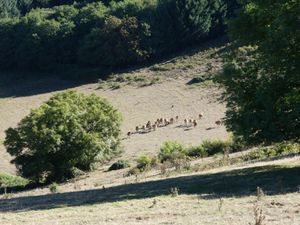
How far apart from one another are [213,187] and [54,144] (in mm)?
23146

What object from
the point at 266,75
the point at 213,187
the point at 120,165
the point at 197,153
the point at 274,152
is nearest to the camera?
the point at 213,187

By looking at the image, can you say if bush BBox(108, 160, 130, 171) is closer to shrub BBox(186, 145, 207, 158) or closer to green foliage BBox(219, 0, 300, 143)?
shrub BBox(186, 145, 207, 158)

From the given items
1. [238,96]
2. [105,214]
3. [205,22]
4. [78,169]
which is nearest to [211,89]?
[205,22]

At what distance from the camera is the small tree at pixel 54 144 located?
1599 inches

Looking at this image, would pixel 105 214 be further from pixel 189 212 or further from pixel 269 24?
pixel 269 24

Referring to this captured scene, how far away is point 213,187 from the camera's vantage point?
19.3 meters

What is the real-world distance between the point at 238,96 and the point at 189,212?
32.4 ft

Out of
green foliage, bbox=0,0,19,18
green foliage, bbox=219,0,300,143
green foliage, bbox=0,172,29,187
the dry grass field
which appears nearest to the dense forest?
green foliage, bbox=0,0,19,18

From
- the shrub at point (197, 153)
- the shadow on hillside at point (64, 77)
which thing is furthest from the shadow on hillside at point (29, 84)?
the shrub at point (197, 153)

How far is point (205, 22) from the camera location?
89.9 metres

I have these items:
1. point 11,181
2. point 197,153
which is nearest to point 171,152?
point 197,153

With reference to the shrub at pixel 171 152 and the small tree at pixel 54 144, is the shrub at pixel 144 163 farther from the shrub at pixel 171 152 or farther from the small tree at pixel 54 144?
the small tree at pixel 54 144

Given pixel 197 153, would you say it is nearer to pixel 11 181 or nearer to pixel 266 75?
pixel 11 181

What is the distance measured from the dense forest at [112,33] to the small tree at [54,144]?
4779 centimetres
